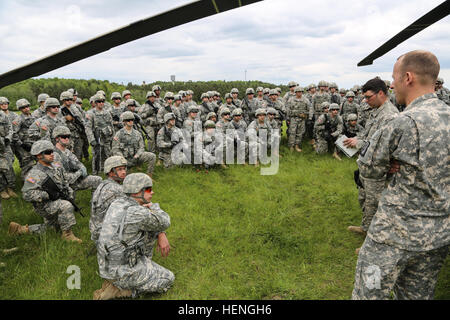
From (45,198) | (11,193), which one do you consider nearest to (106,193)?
(45,198)

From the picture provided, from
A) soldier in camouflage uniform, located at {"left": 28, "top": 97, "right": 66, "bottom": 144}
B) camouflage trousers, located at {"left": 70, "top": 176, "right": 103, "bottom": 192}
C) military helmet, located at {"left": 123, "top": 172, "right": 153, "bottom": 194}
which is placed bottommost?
camouflage trousers, located at {"left": 70, "top": 176, "right": 103, "bottom": 192}

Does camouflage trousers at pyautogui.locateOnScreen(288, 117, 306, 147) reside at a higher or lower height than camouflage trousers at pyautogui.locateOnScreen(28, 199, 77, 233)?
higher

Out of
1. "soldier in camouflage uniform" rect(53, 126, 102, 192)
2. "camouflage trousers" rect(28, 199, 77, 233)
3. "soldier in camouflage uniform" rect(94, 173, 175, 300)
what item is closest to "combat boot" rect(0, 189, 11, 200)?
"soldier in camouflage uniform" rect(53, 126, 102, 192)

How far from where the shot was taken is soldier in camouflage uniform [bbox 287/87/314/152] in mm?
10461

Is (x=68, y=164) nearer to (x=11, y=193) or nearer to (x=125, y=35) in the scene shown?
(x=11, y=193)

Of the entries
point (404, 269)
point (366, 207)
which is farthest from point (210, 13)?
point (366, 207)

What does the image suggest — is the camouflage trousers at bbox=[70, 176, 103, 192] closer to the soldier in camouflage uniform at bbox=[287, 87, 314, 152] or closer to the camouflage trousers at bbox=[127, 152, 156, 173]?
the camouflage trousers at bbox=[127, 152, 156, 173]

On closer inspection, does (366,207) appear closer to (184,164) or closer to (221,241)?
(221,241)

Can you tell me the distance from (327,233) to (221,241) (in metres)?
1.94

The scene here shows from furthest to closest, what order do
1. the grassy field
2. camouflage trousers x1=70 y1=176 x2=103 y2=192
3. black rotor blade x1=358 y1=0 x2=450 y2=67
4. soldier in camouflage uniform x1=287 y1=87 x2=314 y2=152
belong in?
soldier in camouflage uniform x1=287 y1=87 x2=314 y2=152
camouflage trousers x1=70 y1=176 x2=103 y2=192
the grassy field
black rotor blade x1=358 y1=0 x2=450 y2=67

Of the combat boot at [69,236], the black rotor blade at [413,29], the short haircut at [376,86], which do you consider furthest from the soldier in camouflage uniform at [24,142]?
the black rotor blade at [413,29]

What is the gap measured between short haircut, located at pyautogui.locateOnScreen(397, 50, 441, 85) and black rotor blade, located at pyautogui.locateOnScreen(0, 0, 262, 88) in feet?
4.20

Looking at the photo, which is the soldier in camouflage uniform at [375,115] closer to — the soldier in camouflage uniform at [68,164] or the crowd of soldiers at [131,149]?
the crowd of soldiers at [131,149]

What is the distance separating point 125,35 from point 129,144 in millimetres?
5681
